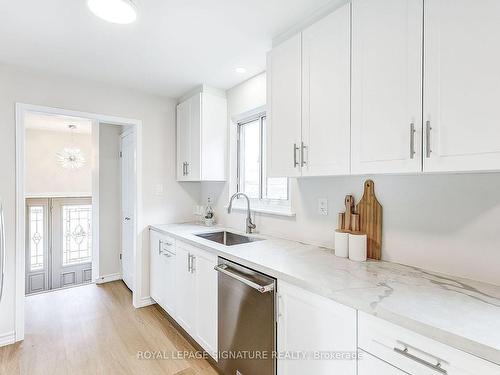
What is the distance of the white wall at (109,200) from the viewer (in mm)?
3857

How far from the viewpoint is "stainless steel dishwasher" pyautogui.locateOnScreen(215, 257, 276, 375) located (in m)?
1.49

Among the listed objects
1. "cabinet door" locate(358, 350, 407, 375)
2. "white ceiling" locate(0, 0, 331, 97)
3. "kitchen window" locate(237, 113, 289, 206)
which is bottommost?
"cabinet door" locate(358, 350, 407, 375)

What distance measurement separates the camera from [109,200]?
3.93m

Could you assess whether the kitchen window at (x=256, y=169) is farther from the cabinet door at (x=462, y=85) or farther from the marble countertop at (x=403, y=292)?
the cabinet door at (x=462, y=85)

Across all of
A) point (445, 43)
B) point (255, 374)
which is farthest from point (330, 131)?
point (255, 374)

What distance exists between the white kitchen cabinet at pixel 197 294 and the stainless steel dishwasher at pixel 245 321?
0.11 metres

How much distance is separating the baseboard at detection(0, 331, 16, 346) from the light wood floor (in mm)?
58

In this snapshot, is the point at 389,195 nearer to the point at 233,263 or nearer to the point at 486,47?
the point at 486,47

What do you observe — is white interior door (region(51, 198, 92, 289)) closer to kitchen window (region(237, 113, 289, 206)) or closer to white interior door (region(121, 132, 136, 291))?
white interior door (region(121, 132, 136, 291))

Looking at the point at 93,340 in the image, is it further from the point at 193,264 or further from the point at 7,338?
the point at 193,264

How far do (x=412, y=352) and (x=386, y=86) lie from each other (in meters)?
1.09

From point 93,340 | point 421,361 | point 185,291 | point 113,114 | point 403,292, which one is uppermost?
point 113,114

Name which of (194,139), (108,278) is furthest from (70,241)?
(194,139)

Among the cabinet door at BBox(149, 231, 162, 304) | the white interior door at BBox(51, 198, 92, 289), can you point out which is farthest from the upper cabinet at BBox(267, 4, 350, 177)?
the white interior door at BBox(51, 198, 92, 289)
